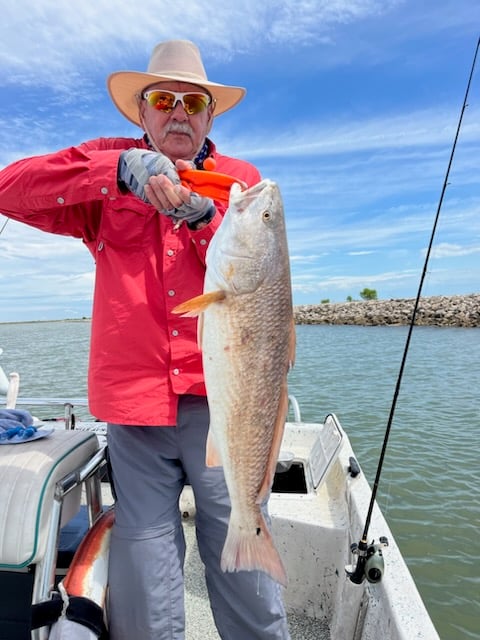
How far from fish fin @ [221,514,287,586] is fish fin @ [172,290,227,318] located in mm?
826

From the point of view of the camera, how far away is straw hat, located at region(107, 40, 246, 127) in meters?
2.23

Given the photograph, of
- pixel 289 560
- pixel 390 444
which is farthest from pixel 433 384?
pixel 289 560

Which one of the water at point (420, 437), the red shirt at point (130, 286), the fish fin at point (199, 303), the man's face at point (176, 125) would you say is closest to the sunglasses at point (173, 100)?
the man's face at point (176, 125)

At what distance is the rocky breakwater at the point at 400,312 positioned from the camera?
46875mm

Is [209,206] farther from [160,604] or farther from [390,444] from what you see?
[390,444]

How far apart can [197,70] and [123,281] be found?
111 centimetres

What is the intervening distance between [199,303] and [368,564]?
182cm

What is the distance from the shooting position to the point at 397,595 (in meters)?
2.45

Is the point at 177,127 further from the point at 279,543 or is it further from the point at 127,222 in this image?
the point at 279,543

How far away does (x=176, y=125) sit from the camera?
2209 millimetres

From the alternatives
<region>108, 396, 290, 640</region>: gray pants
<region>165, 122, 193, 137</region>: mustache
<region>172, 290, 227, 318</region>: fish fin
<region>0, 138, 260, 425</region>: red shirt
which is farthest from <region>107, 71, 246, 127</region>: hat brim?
<region>108, 396, 290, 640</region>: gray pants

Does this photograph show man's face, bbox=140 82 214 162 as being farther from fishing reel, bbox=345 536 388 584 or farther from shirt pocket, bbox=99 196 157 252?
fishing reel, bbox=345 536 388 584

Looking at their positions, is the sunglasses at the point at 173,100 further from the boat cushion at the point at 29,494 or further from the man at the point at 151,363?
the boat cushion at the point at 29,494

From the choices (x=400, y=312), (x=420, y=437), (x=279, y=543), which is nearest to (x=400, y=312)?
(x=400, y=312)
